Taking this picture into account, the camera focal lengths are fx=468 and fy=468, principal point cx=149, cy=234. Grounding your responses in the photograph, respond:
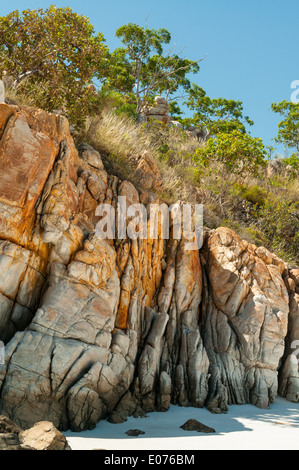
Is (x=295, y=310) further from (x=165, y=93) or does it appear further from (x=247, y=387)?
(x=165, y=93)

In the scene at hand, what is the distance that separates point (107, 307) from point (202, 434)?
2830mm

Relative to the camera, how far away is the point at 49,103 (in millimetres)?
12867

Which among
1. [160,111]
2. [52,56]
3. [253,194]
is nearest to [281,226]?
[253,194]

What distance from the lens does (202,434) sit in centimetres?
766

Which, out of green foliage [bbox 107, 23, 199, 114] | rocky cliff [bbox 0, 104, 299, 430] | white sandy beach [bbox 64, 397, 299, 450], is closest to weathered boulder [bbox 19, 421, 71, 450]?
white sandy beach [bbox 64, 397, 299, 450]

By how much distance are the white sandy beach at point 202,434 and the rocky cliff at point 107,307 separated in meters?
0.35

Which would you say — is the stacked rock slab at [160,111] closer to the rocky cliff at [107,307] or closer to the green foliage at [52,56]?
the green foliage at [52,56]

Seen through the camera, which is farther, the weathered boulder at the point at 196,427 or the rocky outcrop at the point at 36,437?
the weathered boulder at the point at 196,427

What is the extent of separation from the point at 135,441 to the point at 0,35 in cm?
1101

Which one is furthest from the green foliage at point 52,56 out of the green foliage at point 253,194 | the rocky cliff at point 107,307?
the green foliage at point 253,194

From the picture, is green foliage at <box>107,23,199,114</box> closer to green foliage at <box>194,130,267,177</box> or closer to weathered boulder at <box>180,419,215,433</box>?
green foliage at <box>194,130,267,177</box>

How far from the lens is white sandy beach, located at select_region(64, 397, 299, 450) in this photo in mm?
6785

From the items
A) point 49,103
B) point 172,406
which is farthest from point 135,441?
point 49,103

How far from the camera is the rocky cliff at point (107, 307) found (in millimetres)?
7885
